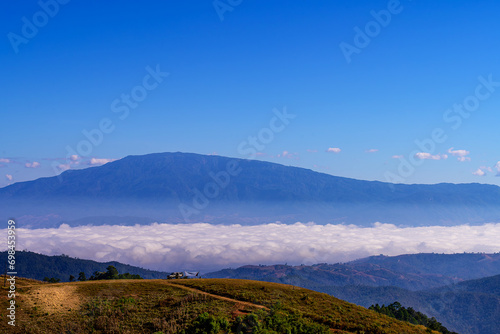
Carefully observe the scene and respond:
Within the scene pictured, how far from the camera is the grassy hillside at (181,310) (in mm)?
55406

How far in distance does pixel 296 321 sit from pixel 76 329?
27.8 m

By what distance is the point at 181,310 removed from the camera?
59125 millimetres

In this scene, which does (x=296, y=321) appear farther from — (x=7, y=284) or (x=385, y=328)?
(x=7, y=284)

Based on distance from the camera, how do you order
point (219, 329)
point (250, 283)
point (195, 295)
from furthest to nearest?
point (250, 283) → point (195, 295) → point (219, 329)

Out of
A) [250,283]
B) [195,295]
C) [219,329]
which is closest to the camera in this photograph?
[219,329]

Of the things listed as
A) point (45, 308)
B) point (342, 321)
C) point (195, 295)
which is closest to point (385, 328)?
point (342, 321)

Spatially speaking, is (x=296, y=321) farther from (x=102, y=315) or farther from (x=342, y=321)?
(x=102, y=315)

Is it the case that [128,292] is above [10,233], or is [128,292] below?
below

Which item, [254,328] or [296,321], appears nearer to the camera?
[254,328]

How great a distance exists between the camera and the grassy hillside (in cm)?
5541

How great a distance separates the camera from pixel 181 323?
185ft

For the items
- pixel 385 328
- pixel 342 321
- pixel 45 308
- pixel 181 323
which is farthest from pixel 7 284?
pixel 385 328

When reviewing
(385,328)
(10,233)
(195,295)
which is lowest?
(385,328)

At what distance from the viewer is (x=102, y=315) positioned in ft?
191
